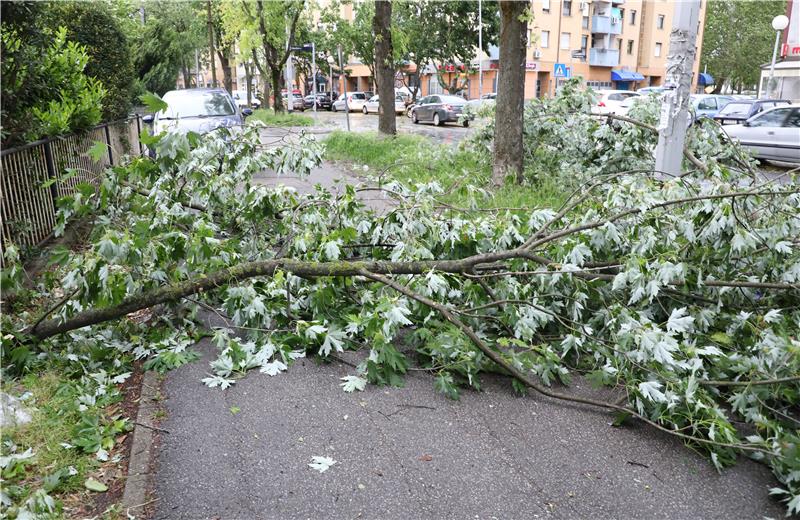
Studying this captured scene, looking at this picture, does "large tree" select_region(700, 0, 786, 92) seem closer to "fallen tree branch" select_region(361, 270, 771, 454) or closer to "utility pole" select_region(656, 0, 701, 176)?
"utility pole" select_region(656, 0, 701, 176)

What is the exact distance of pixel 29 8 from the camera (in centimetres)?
631

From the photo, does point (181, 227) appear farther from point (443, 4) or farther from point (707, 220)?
point (443, 4)

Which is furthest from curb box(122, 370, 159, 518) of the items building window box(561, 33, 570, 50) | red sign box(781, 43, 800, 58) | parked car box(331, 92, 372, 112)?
building window box(561, 33, 570, 50)

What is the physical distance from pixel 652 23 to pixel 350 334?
65.7 metres

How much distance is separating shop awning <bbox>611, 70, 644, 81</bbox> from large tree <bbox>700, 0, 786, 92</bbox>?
1026 centimetres

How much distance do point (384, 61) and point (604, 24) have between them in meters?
46.0

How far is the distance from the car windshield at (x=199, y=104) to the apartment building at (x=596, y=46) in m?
37.5

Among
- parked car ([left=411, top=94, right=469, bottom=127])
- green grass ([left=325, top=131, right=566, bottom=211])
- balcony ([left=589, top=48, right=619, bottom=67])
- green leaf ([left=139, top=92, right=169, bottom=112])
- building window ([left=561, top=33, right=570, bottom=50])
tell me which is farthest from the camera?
balcony ([left=589, top=48, right=619, bottom=67])

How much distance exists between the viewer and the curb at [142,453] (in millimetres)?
3318

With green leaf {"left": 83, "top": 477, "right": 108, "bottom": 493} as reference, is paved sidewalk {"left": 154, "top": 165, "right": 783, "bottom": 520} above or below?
below

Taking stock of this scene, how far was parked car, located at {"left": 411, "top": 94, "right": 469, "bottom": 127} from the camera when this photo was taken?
33531 millimetres

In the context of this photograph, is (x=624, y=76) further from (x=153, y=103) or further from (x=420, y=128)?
(x=153, y=103)

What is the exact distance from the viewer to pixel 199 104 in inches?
591

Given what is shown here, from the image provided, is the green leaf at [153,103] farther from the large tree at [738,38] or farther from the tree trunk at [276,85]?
the large tree at [738,38]
